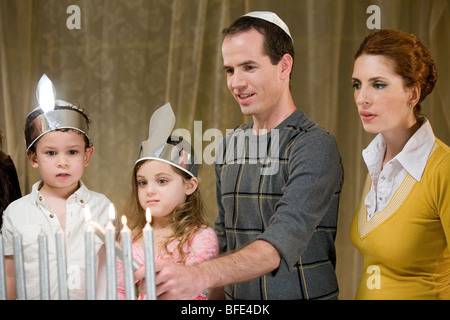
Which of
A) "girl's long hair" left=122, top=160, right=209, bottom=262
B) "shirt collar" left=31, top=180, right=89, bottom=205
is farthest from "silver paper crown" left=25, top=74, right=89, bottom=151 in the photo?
"girl's long hair" left=122, top=160, right=209, bottom=262

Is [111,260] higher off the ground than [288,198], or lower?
lower

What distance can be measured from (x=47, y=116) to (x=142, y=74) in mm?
701

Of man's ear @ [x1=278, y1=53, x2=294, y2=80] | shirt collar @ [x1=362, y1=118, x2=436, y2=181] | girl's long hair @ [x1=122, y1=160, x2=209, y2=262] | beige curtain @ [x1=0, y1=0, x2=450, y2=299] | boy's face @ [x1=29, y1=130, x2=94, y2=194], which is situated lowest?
girl's long hair @ [x1=122, y1=160, x2=209, y2=262]

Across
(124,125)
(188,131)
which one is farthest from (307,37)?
(124,125)

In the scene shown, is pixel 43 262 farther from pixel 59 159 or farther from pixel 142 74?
pixel 142 74

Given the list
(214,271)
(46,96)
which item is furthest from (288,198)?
(46,96)

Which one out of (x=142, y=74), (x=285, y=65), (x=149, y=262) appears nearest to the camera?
(x=149, y=262)

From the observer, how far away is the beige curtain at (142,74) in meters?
2.12

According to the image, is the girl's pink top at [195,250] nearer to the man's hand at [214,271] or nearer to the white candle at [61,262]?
the man's hand at [214,271]

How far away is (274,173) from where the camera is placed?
1428mm

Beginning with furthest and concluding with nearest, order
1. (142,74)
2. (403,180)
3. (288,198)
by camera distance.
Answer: (142,74), (403,180), (288,198)

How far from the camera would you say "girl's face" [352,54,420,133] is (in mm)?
1393

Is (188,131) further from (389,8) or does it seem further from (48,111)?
(389,8)

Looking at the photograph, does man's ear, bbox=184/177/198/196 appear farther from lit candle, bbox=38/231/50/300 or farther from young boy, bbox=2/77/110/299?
lit candle, bbox=38/231/50/300
